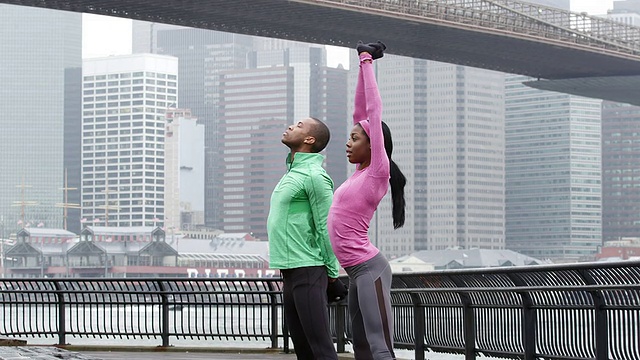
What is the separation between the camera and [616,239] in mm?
142125

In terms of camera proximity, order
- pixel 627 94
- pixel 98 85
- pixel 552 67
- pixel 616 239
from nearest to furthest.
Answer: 1. pixel 552 67
2. pixel 627 94
3. pixel 616 239
4. pixel 98 85

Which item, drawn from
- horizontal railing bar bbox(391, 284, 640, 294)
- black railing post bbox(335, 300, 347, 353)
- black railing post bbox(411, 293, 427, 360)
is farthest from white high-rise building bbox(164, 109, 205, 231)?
horizontal railing bar bbox(391, 284, 640, 294)

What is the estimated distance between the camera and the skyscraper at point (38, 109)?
567 ft

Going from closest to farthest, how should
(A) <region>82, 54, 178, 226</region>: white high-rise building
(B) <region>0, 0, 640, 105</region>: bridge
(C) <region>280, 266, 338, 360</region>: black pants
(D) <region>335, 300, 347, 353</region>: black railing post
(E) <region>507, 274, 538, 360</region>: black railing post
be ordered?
(C) <region>280, 266, 338, 360</region>: black pants → (E) <region>507, 274, 538, 360</region>: black railing post → (D) <region>335, 300, 347, 353</region>: black railing post → (B) <region>0, 0, 640, 105</region>: bridge → (A) <region>82, 54, 178, 226</region>: white high-rise building

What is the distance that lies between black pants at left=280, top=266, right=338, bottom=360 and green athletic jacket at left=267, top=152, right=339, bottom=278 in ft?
0.14

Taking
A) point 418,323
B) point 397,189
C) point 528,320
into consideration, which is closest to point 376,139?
point 397,189

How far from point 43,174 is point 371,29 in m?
136

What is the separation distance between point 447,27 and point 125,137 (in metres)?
137

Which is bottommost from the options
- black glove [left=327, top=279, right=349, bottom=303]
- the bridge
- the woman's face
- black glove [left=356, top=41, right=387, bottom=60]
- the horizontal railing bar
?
the horizontal railing bar

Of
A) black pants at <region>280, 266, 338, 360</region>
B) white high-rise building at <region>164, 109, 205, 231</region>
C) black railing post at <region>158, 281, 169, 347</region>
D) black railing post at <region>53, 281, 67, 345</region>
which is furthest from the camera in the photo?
white high-rise building at <region>164, 109, 205, 231</region>

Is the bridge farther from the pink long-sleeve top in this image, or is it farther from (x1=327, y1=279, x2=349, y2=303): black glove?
the pink long-sleeve top

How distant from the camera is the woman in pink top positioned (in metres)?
4.37

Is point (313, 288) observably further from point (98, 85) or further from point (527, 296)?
point (98, 85)

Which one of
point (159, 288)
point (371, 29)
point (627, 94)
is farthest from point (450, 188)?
point (159, 288)
